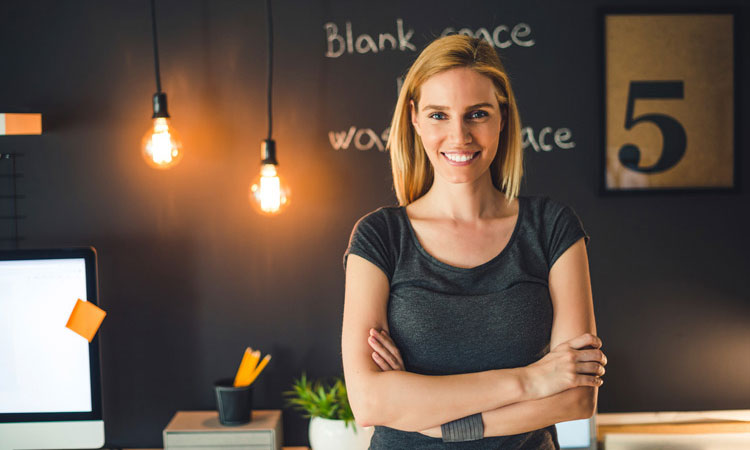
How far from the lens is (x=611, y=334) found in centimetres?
213

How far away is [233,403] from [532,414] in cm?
106

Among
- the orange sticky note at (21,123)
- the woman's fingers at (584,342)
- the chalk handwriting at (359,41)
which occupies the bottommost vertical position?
the woman's fingers at (584,342)

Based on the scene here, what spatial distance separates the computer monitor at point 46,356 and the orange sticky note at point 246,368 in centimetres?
41

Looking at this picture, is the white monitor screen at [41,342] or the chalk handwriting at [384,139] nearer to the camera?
the white monitor screen at [41,342]

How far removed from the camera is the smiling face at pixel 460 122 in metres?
1.27

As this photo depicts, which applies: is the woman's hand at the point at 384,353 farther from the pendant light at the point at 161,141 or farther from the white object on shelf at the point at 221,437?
the pendant light at the point at 161,141

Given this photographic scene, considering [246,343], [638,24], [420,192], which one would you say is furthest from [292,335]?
[638,24]

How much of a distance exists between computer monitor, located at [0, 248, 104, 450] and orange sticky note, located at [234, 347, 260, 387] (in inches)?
16.3

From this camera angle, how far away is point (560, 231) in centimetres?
130

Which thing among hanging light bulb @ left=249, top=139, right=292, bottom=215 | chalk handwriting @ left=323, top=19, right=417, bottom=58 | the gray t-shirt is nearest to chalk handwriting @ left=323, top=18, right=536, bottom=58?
chalk handwriting @ left=323, top=19, right=417, bottom=58

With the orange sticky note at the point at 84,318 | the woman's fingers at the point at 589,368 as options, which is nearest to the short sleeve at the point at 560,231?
the woman's fingers at the point at 589,368

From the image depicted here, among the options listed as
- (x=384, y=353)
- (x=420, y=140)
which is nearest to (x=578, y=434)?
(x=384, y=353)

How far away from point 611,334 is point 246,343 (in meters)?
1.24

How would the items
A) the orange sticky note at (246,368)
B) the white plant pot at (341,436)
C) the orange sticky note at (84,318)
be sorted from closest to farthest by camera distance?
the orange sticky note at (84,318) → the white plant pot at (341,436) → the orange sticky note at (246,368)
